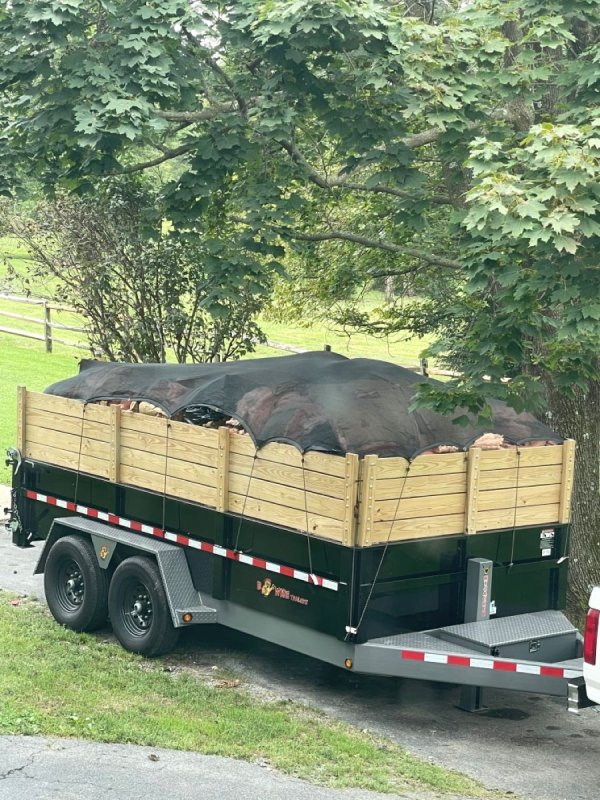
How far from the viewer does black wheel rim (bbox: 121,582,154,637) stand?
32.8 feet

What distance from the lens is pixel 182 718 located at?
328 inches

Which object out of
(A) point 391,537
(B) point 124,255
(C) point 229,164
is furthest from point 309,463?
(B) point 124,255

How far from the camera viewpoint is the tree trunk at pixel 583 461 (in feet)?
37.8

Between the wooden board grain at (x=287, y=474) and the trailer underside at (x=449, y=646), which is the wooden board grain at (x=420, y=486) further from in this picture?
the trailer underside at (x=449, y=646)

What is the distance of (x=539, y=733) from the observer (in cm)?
868

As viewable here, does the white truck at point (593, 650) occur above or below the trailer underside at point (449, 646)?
above

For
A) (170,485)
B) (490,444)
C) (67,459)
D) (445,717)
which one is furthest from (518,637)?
(67,459)

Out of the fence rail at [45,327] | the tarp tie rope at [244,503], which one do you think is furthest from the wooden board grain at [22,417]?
the fence rail at [45,327]

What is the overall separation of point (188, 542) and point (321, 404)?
5.79 feet

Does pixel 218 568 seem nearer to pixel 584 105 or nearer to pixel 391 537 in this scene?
pixel 391 537

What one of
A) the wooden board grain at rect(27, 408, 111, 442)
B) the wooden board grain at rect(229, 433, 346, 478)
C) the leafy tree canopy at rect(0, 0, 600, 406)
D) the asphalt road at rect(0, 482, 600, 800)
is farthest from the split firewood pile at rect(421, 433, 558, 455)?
the wooden board grain at rect(27, 408, 111, 442)

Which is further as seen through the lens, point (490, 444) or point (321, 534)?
Result: point (490, 444)

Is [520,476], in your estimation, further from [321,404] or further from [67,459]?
[67,459]

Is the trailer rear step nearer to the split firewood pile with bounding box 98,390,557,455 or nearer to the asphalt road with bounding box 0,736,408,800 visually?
the split firewood pile with bounding box 98,390,557,455
